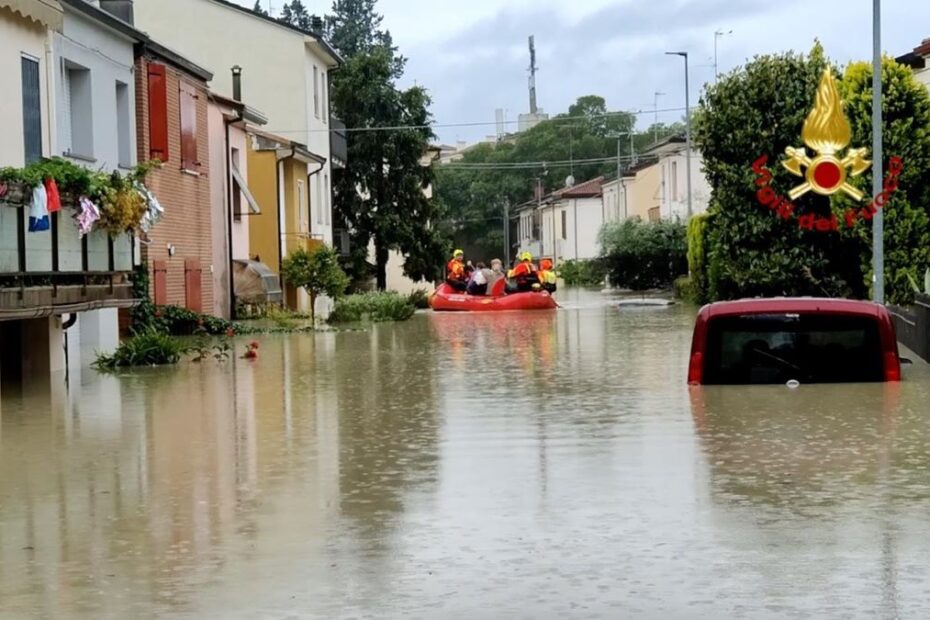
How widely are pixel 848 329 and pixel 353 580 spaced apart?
993 cm

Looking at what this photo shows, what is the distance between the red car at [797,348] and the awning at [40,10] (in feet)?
30.5

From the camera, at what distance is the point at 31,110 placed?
70.6ft

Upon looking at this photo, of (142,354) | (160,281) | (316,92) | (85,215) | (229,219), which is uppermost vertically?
(316,92)

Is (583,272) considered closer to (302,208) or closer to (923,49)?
(302,208)

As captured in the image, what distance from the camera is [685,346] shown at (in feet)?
90.9

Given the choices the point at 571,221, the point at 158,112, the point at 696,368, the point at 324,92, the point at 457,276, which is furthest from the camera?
the point at 571,221

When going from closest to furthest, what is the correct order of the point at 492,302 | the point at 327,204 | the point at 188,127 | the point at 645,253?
1. the point at 188,127
2. the point at 492,302
3. the point at 327,204
4. the point at 645,253

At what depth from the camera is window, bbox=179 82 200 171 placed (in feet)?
106

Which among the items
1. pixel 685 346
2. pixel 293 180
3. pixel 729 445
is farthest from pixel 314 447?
pixel 293 180

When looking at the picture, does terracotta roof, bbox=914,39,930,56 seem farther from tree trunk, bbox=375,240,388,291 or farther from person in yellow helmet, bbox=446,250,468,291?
tree trunk, bbox=375,240,388,291

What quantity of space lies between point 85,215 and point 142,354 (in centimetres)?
454

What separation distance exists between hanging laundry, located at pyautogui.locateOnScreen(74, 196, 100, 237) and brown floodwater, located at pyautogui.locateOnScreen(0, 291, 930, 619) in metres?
2.08

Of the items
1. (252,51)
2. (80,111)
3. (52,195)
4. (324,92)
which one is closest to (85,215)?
(52,195)

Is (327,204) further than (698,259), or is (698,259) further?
(327,204)
